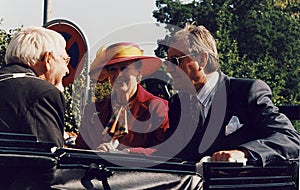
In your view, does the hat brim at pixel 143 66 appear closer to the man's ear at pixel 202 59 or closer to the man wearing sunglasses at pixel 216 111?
the man wearing sunglasses at pixel 216 111

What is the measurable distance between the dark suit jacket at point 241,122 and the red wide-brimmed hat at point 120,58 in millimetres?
593

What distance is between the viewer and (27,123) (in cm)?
393

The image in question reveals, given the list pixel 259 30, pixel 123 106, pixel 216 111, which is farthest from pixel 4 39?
pixel 259 30

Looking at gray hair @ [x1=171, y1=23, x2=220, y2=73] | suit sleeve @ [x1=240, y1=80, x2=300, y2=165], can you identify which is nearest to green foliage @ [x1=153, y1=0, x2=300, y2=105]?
gray hair @ [x1=171, y1=23, x2=220, y2=73]

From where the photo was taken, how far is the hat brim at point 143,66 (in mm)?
4926

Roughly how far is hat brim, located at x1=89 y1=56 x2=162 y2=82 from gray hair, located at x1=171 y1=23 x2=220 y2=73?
13.0 inches

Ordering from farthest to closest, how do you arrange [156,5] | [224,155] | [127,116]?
[156,5], [127,116], [224,155]

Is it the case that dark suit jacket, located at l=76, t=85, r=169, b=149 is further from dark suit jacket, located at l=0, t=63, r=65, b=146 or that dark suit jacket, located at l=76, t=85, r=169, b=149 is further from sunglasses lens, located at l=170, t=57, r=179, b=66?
dark suit jacket, located at l=0, t=63, r=65, b=146

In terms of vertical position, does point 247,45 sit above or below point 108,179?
below

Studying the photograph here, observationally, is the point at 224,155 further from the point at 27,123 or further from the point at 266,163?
the point at 27,123

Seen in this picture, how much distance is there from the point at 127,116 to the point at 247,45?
1257 inches

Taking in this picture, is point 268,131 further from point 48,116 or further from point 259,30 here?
point 259,30

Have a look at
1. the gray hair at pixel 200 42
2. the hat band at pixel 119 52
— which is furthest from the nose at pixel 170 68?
the hat band at pixel 119 52

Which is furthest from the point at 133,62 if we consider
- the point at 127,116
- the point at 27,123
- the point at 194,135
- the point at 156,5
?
the point at 156,5
